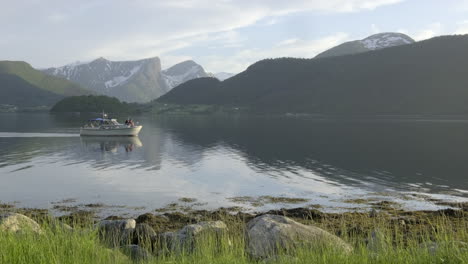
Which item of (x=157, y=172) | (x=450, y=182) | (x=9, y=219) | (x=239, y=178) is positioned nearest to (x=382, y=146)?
(x=450, y=182)

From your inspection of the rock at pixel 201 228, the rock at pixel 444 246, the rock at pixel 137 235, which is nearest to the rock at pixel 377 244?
the rock at pixel 444 246

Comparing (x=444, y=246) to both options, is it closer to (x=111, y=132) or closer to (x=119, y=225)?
(x=119, y=225)

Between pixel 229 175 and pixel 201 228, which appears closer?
pixel 201 228

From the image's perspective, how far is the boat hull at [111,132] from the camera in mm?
91875

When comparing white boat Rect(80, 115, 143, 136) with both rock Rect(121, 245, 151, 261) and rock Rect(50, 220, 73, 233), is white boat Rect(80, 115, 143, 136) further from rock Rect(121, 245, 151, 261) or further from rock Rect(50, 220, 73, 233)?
rock Rect(121, 245, 151, 261)

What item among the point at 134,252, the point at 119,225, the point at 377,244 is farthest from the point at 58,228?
the point at 377,244

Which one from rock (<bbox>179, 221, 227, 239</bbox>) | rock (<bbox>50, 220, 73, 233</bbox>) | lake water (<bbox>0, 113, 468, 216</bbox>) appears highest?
rock (<bbox>50, 220, 73, 233</bbox>)

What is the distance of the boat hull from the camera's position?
91875mm

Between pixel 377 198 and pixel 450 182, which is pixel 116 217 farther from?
pixel 450 182

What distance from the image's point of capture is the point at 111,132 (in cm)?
9344

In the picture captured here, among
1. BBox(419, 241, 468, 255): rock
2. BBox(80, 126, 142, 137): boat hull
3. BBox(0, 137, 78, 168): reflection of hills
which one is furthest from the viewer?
BBox(80, 126, 142, 137): boat hull

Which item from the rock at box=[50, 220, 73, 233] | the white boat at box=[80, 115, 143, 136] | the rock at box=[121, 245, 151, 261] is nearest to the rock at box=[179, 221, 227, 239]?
the rock at box=[121, 245, 151, 261]

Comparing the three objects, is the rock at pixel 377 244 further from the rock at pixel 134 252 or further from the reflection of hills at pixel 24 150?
the reflection of hills at pixel 24 150

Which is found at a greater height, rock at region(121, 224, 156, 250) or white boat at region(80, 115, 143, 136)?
white boat at region(80, 115, 143, 136)
